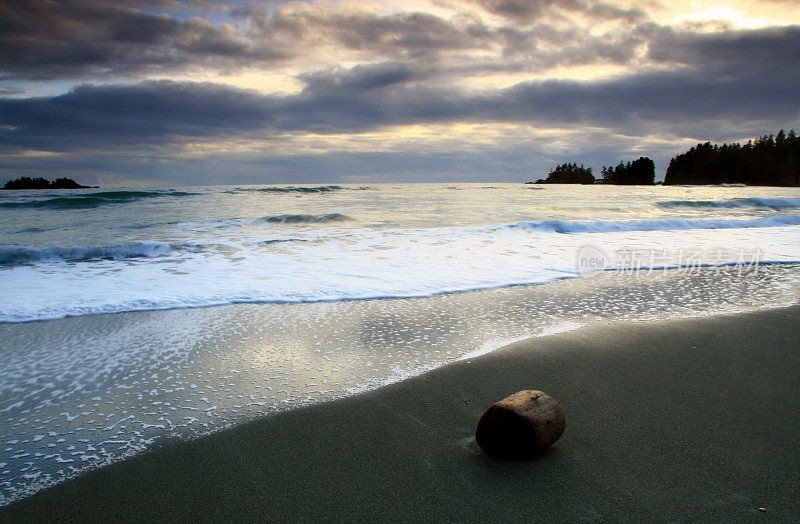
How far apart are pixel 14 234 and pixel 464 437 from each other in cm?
1378

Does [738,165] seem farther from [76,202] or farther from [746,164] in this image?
[76,202]

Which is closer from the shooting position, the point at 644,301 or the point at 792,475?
the point at 792,475

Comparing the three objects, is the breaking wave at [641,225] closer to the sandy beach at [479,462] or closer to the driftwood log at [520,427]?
the sandy beach at [479,462]

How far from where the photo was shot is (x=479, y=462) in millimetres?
1903

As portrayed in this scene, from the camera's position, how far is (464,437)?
2.11m

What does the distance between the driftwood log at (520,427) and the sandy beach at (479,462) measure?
64 millimetres

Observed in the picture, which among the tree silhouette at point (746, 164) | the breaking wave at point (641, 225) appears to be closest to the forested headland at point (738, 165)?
the tree silhouette at point (746, 164)

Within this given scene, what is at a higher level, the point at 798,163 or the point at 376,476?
the point at 798,163

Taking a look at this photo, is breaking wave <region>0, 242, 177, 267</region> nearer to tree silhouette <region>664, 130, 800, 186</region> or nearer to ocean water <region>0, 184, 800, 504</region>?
Result: ocean water <region>0, 184, 800, 504</region>

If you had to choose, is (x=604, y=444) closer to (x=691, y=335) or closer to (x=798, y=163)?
(x=691, y=335)

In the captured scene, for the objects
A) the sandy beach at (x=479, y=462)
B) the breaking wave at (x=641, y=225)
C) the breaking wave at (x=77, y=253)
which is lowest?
the sandy beach at (x=479, y=462)

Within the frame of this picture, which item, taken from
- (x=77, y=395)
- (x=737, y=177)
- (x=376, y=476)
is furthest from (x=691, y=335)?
(x=737, y=177)

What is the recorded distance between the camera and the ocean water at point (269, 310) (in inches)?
97.0

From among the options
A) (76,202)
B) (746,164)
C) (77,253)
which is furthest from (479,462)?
(746,164)
